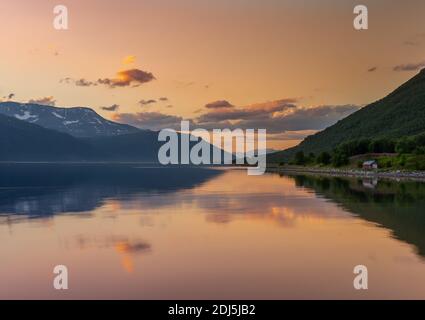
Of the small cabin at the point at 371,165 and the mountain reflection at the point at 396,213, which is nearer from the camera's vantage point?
the mountain reflection at the point at 396,213

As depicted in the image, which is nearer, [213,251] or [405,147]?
[213,251]

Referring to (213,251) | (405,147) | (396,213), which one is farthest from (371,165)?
(213,251)

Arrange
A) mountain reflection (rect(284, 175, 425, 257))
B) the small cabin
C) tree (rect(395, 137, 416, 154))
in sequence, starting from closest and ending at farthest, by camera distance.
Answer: mountain reflection (rect(284, 175, 425, 257)) → the small cabin → tree (rect(395, 137, 416, 154))

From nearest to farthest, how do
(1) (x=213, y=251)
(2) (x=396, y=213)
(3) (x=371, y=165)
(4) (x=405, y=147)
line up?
1. (1) (x=213, y=251)
2. (2) (x=396, y=213)
3. (3) (x=371, y=165)
4. (4) (x=405, y=147)

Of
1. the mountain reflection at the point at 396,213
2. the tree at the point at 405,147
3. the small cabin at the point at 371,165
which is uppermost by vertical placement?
the tree at the point at 405,147

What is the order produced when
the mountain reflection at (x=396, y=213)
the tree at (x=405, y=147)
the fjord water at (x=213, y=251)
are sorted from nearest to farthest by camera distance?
the fjord water at (x=213, y=251), the mountain reflection at (x=396, y=213), the tree at (x=405, y=147)

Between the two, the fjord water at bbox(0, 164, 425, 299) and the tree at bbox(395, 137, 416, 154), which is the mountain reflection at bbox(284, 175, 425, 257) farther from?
the tree at bbox(395, 137, 416, 154)

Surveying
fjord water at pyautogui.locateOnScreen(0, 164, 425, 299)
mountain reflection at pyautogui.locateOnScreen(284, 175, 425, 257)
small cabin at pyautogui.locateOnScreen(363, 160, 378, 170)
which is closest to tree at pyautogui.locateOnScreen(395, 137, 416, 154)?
small cabin at pyautogui.locateOnScreen(363, 160, 378, 170)

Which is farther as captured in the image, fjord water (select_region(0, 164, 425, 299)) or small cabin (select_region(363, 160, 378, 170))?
small cabin (select_region(363, 160, 378, 170))

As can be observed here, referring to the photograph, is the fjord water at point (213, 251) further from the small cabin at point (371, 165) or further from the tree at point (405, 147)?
the tree at point (405, 147)

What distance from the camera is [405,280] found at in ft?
74.3

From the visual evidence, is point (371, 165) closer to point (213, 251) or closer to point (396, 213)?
point (396, 213)

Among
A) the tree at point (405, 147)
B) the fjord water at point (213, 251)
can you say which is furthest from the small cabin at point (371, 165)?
the fjord water at point (213, 251)

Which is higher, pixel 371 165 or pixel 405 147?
pixel 405 147
